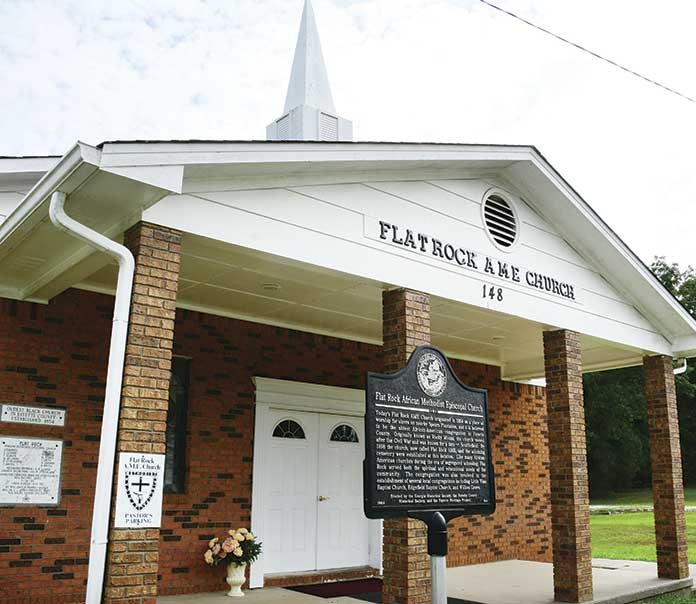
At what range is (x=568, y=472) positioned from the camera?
930 cm

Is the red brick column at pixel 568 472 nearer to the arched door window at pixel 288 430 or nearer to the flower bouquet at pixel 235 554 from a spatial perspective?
the arched door window at pixel 288 430

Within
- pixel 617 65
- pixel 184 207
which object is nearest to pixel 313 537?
pixel 184 207

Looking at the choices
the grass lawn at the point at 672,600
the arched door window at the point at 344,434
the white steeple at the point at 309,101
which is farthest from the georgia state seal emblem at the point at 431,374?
the white steeple at the point at 309,101

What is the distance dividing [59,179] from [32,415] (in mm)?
3401

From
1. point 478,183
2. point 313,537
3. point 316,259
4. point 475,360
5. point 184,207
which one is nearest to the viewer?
point 184,207

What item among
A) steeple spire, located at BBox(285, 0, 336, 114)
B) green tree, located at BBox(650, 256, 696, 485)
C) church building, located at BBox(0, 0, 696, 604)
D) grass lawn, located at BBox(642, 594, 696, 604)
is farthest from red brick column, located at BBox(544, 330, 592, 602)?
green tree, located at BBox(650, 256, 696, 485)

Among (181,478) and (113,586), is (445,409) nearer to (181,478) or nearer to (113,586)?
(113,586)

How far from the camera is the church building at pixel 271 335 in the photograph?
565cm

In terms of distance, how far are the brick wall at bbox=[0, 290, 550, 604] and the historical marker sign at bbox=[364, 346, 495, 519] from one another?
175 inches

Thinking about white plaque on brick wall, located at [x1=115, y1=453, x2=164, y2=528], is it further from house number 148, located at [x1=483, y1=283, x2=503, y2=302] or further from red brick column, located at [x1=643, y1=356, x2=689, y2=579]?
red brick column, located at [x1=643, y1=356, x2=689, y2=579]

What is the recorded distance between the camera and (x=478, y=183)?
8852 mm

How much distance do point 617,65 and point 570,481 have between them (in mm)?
5058

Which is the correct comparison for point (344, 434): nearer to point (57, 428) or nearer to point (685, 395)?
point (57, 428)

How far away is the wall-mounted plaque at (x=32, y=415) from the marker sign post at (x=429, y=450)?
444 cm
